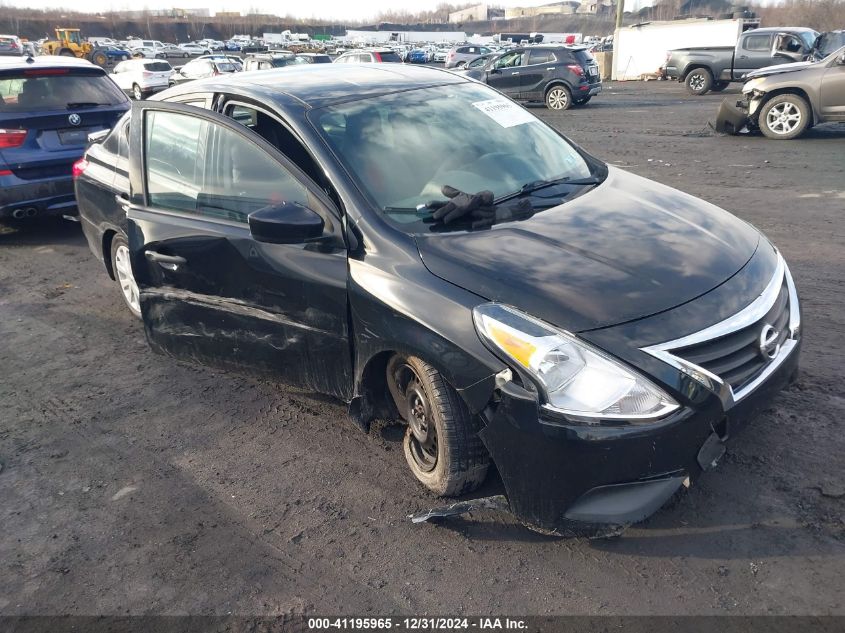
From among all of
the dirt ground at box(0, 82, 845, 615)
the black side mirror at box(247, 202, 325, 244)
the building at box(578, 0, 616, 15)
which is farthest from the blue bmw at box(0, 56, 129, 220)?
the building at box(578, 0, 616, 15)

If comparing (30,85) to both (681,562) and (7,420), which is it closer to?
(7,420)

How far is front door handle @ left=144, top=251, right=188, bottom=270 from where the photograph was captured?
3.88m

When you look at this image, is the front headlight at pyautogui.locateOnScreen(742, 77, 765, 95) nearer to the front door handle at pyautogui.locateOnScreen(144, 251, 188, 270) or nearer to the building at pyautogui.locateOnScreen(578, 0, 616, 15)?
the front door handle at pyautogui.locateOnScreen(144, 251, 188, 270)

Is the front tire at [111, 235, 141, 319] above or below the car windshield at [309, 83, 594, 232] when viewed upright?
below

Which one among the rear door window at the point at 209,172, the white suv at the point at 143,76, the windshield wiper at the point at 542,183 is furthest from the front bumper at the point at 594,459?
the white suv at the point at 143,76

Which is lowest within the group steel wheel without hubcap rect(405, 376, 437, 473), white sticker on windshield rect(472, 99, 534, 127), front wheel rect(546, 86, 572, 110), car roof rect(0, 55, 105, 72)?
front wheel rect(546, 86, 572, 110)

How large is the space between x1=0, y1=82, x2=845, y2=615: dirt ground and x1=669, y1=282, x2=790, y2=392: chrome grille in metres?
0.34

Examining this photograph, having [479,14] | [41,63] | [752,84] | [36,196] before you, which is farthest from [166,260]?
[479,14]

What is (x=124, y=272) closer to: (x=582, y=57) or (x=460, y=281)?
(x=460, y=281)

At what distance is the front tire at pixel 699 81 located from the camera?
2289cm

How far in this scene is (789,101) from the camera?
12.5 meters

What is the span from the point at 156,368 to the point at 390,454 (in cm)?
203

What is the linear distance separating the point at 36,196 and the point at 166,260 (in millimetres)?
4283

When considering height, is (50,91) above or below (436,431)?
above
